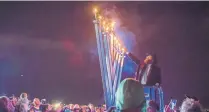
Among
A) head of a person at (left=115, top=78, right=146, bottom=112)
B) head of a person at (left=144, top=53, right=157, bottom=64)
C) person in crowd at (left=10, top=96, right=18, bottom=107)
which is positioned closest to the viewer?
head of a person at (left=115, top=78, right=146, bottom=112)

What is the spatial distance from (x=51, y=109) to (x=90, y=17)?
2.81 feet

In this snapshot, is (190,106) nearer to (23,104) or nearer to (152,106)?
(152,106)

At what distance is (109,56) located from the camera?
117 inches

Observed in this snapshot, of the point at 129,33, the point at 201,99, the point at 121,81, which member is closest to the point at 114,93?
the point at 121,81

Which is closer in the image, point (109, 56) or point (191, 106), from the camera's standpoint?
point (191, 106)

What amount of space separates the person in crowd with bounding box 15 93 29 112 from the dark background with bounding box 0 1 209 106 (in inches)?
2.2

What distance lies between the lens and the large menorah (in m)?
2.96

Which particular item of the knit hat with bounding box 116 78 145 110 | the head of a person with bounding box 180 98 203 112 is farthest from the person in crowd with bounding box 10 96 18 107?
the head of a person with bounding box 180 98 203 112

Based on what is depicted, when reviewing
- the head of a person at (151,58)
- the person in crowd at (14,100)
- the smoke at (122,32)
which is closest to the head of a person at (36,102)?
the person in crowd at (14,100)

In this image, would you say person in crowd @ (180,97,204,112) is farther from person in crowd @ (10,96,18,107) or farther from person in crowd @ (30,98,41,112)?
person in crowd @ (10,96,18,107)

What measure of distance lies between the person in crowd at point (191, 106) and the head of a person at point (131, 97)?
1.27 ft

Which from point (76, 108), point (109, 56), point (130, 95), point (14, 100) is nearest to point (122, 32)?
point (109, 56)

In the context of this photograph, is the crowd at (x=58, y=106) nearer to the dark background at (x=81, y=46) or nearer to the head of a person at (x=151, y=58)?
the dark background at (x=81, y=46)

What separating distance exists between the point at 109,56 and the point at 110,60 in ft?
0.12
